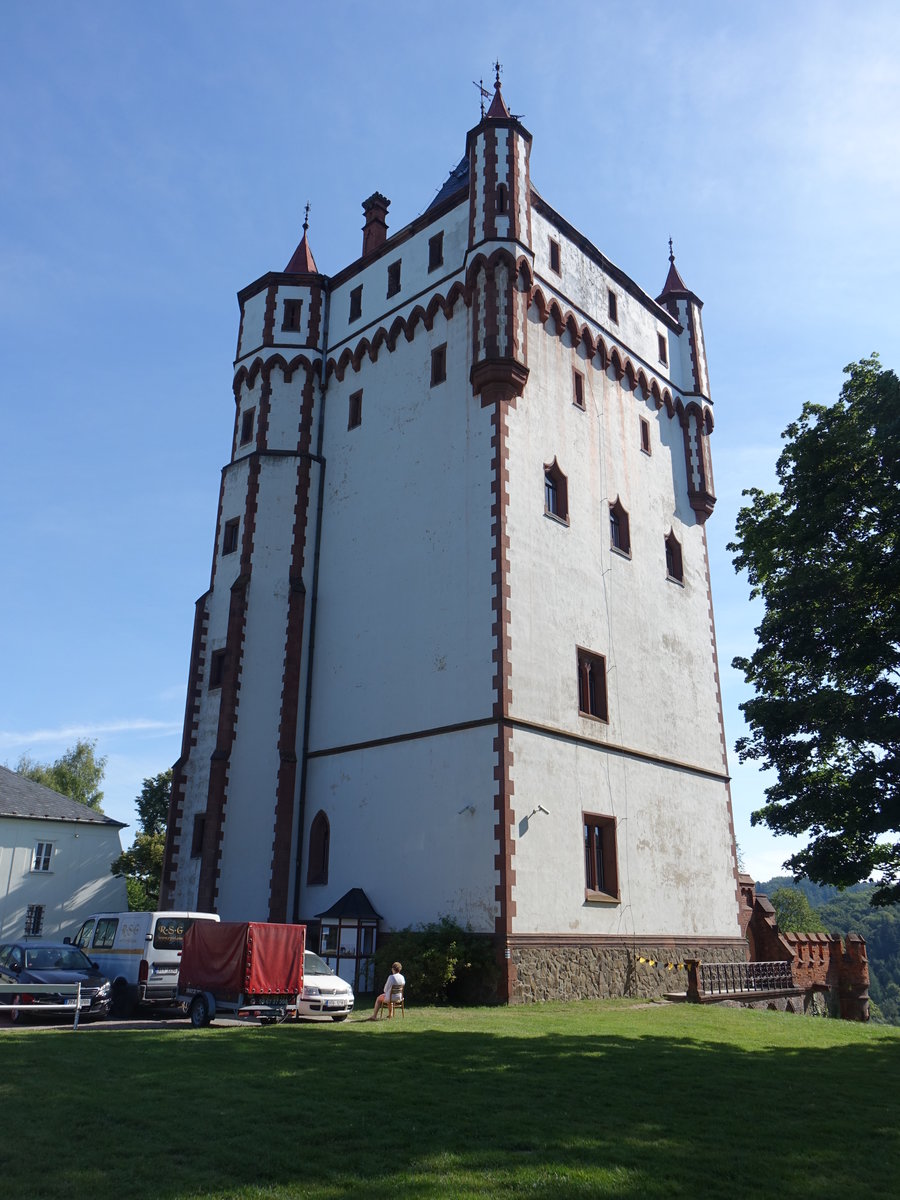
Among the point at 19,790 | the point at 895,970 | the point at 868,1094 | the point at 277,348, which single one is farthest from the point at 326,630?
the point at 895,970

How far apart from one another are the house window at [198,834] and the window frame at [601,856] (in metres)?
11.7

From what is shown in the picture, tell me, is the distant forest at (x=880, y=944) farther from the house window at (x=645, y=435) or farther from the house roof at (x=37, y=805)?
the house window at (x=645, y=435)

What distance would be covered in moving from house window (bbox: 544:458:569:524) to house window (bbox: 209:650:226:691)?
1165 centimetres

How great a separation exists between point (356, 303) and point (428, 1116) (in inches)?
1167

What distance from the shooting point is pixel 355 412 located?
107 ft

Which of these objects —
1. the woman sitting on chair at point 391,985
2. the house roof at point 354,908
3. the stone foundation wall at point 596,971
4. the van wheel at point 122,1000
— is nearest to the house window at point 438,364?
the house roof at point 354,908

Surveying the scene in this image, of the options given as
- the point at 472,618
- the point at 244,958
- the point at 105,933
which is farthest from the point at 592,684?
the point at 105,933

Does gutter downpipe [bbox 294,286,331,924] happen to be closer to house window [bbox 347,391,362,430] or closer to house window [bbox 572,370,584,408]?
house window [bbox 347,391,362,430]

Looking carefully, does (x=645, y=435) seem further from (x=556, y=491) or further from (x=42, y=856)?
(x=42, y=856)

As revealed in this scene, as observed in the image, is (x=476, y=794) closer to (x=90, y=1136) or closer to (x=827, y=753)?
(x=827, y=753)

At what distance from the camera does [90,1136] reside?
27.9 ft

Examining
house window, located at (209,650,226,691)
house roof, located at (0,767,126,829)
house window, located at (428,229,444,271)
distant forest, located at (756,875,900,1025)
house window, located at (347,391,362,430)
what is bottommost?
distant forest, located at (756,875,900,1025)

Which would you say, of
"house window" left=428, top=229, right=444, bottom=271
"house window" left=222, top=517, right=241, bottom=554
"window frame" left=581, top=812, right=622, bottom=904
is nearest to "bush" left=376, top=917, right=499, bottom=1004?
"window frame" left=581, top=812, right=622, bottom=904

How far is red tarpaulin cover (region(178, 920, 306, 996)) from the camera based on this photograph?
1614cm
